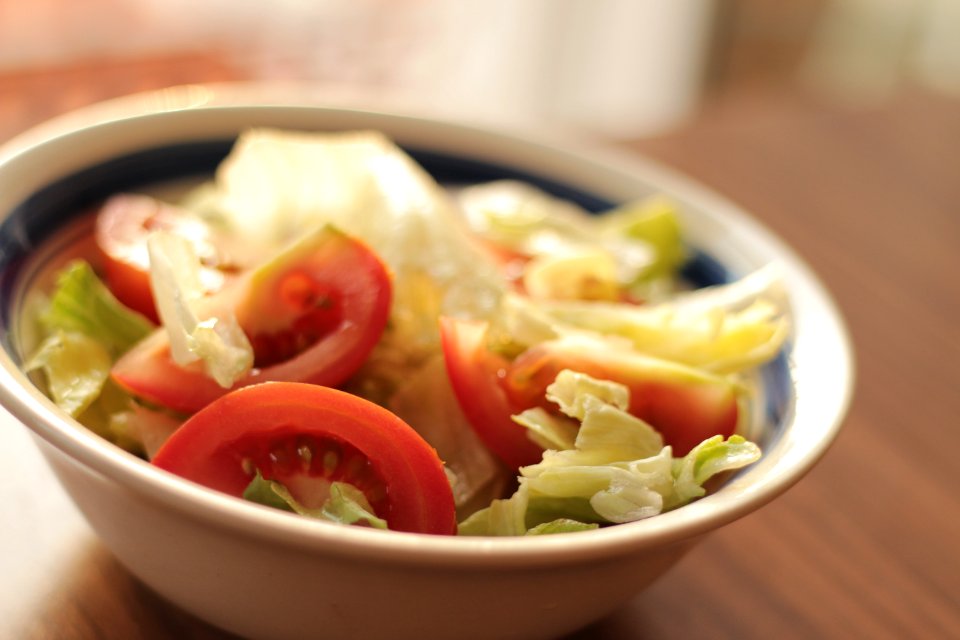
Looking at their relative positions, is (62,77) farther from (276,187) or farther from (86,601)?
(86,601)

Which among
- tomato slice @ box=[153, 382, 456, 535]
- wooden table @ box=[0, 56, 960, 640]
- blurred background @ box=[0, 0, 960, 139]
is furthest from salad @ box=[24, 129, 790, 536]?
blurred background @ box=[0, 0, 960, 139]

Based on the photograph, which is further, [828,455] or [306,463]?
[828,455]

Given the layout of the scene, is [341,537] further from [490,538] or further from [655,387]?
[655,387]

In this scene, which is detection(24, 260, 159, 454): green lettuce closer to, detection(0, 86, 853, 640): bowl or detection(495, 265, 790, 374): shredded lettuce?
detection(0, 86, 853, 640): bowl

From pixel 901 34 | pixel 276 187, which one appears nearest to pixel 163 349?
pixel 276 187

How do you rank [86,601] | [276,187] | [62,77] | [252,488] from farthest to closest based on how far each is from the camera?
[62,77]
[276,187]
[86,601]
[252,488]

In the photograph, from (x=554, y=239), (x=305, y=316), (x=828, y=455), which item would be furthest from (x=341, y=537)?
(x=828, y=455)
